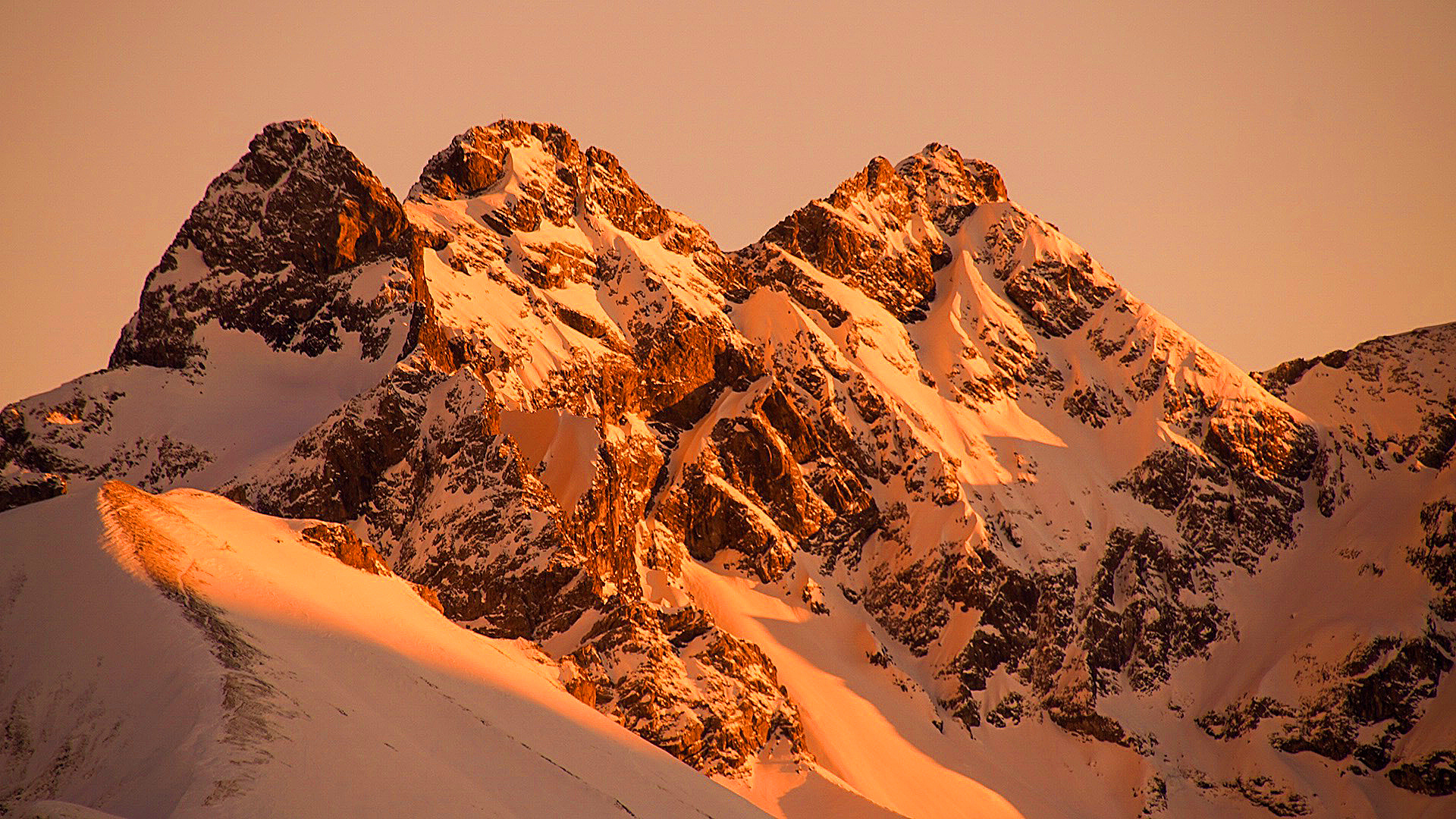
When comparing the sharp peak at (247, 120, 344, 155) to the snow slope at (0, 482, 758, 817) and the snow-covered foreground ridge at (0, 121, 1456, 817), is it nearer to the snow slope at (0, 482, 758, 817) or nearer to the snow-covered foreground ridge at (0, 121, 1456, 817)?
the snow-covered foreground ridge at (0, 121, 1456, 817)

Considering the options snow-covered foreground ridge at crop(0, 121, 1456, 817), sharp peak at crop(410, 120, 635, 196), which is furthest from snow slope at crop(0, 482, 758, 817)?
sharp peak at crop(410, 120, 635, 196)

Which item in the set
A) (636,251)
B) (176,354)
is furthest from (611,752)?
(636,251)

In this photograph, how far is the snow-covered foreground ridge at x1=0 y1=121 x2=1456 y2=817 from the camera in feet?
253

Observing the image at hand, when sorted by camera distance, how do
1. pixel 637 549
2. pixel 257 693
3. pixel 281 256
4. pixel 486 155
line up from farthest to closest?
pixel 486 155
pixel 637 549
pixel 281 256
pixel 257 693

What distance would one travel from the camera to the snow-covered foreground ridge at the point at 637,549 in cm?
7700

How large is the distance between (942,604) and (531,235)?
57375 millimetres

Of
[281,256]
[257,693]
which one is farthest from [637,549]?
[257,693]

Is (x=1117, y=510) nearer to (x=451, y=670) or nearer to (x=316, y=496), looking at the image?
(x=316, y=496)

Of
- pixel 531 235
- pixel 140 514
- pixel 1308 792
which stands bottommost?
pixel 1308 792

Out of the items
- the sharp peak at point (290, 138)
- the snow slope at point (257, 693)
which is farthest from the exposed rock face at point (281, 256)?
the snow slope at point (257, 693)

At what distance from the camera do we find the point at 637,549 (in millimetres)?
159250

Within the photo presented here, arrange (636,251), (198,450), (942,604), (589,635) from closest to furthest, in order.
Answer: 1. (589,635)
2. (198,450)
3. (942,604)
4. (636,251)

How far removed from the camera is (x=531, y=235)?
180 meters

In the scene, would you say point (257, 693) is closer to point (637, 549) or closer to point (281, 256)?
point (637, 549)
